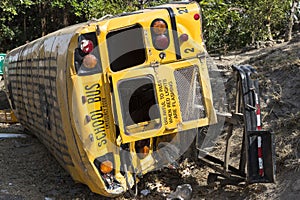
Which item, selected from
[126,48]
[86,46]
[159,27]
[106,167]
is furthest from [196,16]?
[106,167]

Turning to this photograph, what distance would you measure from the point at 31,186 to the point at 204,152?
273cm

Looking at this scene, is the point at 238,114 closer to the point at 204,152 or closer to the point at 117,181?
the point at 204,152

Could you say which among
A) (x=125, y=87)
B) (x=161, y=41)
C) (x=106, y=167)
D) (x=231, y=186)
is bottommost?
(x=231, y=186)

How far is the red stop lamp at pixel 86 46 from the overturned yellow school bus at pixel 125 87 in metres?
0.01

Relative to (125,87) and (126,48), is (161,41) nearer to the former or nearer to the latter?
(126,48)

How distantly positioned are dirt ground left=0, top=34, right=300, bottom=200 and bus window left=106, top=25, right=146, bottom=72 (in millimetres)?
1687

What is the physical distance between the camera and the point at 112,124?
5.34 metres

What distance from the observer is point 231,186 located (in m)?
5.75

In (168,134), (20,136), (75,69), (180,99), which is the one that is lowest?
(20,136)

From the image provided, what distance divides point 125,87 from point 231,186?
5.89 ft

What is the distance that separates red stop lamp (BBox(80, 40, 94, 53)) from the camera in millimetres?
5176

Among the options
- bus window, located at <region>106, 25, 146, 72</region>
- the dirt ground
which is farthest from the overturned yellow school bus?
the dirt ground

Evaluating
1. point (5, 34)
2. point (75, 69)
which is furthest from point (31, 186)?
point (5, 34)

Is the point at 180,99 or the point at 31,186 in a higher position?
the point at 180,99
